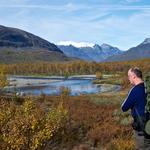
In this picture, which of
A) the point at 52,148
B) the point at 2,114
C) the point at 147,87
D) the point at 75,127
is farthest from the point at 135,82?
the point at 75,127

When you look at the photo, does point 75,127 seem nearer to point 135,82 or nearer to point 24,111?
point 24,111

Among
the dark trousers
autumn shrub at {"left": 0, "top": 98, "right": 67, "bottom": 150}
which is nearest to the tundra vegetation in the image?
autumn shrub at {"left": 0, "top": 98, "right": 67, "bottom": 150}

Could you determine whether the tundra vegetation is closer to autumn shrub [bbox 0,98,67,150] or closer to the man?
autumn shrub [bbox 0,98,67,150]

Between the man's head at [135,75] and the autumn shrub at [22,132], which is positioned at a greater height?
the man's head at [135,75]

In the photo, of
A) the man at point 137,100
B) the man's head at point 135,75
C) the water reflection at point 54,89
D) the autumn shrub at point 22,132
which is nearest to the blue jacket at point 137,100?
Answer: the man at point 137,100

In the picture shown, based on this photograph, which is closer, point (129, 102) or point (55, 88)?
point (129, 102)

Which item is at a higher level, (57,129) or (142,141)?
(142,141)

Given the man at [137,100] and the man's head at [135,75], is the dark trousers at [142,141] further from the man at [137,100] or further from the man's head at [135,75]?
the man's head at [135,75]

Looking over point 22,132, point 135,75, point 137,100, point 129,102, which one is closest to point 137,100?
point 137,100

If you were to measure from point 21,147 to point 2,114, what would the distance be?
1151 mm

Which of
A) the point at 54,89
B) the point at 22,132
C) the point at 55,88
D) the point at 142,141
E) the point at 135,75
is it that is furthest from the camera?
the point at 55,88

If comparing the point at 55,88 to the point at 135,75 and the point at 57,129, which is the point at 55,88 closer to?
the point at 57,129

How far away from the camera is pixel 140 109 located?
342 inches

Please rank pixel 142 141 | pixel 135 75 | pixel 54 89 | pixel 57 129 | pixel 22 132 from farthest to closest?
pixel 54 89 → pixel 57 129 → pixel 22 132 → pixel 142 141 → pixel 135 75
